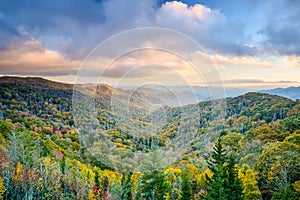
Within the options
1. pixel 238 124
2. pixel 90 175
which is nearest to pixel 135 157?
pixel 90 175

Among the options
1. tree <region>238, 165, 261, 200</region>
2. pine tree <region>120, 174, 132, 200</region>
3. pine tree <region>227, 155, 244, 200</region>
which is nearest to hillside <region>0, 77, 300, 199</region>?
tree <region>238, 165, 261, 200</region>

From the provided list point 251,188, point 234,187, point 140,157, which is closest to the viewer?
point 234,187

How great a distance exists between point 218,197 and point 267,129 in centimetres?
4200

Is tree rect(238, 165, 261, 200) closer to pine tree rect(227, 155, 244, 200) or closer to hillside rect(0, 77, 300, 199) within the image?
hillside rect(0, 77, 300, 199)

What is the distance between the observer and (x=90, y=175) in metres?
44.2

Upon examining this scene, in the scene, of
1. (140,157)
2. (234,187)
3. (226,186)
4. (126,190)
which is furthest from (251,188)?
(126,190)

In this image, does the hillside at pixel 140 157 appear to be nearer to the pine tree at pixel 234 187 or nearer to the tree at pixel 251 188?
the tree at pixel 251 188

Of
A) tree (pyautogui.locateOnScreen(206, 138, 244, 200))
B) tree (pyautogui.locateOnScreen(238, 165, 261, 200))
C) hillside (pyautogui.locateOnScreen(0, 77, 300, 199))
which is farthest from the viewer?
hillside (pyautogui.locateOnScreen(0, 77, 300, 199))

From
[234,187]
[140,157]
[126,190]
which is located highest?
[234,187]

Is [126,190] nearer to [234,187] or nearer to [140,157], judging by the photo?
[140,157]

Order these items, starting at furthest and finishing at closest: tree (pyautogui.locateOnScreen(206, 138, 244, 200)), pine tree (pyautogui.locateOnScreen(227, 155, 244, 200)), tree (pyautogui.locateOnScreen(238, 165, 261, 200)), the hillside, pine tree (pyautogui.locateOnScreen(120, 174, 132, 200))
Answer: pine tree (pyautogui.locateOnScreen(120, 174, 132, 200)) → the hillside → tree (pyautogui.locateOnScreen(238, 165, 261, 200)) → pine tree (pyautogui.locateOnScreen(227, 155, 244, 200)) → tree (pyautogui.locateOnScreen(206, 138, 244, 200))

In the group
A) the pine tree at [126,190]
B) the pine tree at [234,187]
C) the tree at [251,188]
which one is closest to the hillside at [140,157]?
the tree at [251,188]

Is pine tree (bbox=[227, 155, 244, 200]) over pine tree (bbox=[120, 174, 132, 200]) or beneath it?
over

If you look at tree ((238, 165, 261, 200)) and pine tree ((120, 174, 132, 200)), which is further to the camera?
pine tree ((120, 174, 132, 200))
